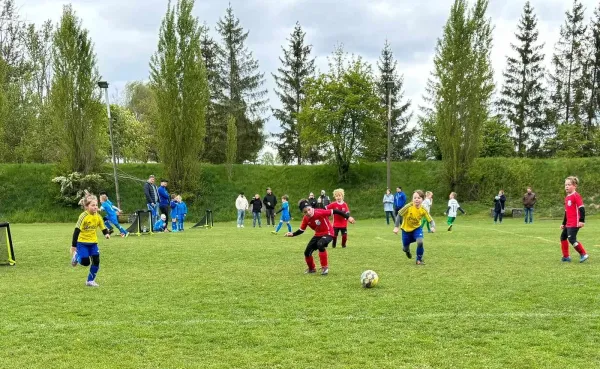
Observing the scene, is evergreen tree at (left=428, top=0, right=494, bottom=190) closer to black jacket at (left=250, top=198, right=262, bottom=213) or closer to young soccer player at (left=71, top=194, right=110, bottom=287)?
black jacket at (left=250, top=198, right=262, bottom=213)

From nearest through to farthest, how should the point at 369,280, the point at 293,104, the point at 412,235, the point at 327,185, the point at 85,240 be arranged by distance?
the point at 369,280 < the point at 85,240 < the point at 412,235 < the point at 327,185 < the point at 293,104

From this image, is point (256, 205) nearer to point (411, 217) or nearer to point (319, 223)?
point (411, 217)

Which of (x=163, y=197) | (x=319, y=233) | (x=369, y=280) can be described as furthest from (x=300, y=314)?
(x=163, y=197)

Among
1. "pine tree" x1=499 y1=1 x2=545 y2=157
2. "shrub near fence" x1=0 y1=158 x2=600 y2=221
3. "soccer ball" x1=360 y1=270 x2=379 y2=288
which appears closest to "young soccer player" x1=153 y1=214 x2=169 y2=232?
"shrub near fence" x1=0 y1=158 x2=600 y2=221

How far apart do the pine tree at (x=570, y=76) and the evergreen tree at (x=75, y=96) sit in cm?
4126

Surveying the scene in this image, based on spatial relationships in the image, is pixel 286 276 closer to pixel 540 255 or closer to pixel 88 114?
pixel 540 255

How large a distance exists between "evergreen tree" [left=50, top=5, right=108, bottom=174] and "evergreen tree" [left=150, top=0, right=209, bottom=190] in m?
4.41

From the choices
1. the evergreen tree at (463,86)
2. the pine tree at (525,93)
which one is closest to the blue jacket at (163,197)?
the evergreen tree at (463,86)

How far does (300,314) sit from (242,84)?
46.9 metres

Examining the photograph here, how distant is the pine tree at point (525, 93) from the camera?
169 ft

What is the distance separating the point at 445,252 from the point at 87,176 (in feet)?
95.3

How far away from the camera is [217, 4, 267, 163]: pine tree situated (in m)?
51.3

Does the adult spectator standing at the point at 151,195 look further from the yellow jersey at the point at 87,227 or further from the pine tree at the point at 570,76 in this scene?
the pine tree at the point at 570,76

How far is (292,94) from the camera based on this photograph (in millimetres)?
52844
